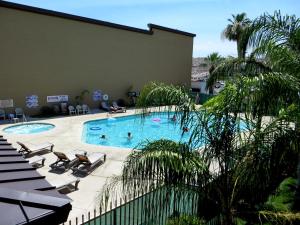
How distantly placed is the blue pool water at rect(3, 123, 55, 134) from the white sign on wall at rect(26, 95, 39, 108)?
2.71 metres

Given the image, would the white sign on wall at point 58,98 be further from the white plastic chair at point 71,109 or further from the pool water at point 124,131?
the pool water at point 124,131

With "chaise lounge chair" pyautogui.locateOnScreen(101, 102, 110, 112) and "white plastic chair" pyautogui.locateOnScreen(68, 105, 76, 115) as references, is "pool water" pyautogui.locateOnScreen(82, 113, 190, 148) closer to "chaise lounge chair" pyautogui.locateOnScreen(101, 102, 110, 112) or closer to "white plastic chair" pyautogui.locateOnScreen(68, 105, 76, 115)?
"white plastic chair" pyautogui.locateOnScreen(68, 105, 76, 115)

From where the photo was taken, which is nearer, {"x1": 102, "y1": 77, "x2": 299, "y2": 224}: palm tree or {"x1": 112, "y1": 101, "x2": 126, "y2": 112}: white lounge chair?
{"x1": 102, "y1": 77, "x2": 299, "y2": 224}: palm tree

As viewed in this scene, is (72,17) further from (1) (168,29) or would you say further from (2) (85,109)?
(1) (168,29)

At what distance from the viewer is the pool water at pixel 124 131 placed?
56.1 feet

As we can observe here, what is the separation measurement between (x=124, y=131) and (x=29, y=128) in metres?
5.78

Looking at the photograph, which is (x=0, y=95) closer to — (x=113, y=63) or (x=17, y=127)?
(x=17, y=127)

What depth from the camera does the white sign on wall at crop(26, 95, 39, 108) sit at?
67.9 ft

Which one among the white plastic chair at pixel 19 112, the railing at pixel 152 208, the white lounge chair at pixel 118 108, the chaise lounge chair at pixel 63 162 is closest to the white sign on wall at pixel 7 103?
the white plastic chair at pixel 19 112

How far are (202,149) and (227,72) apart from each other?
2.81m

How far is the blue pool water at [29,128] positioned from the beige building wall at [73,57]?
269cm

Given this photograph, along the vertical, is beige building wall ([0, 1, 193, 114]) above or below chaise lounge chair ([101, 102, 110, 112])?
above

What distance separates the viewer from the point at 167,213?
6133 millimetres

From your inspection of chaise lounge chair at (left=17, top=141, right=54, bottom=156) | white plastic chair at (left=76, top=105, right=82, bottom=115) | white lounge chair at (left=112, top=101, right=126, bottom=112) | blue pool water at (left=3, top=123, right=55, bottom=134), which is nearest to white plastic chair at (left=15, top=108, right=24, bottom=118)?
blue pool water at (left=3, top=123, right=55, bottom=134)
